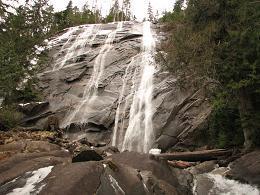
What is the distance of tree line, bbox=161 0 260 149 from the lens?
14422 mm

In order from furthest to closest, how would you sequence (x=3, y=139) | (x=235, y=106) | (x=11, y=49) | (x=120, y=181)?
(x=11, y=49) < (x=235, y=106) < (x=3, y=139) < (x=120, y=181)

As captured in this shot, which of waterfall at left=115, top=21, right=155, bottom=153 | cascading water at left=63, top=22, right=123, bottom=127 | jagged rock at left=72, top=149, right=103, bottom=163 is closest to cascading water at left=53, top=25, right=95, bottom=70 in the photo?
cascading water at left=63, top=22, right=123, bottom=127

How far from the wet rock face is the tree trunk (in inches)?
155

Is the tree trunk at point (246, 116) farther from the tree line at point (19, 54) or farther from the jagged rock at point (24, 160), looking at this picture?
the tree line at point (19, 54)

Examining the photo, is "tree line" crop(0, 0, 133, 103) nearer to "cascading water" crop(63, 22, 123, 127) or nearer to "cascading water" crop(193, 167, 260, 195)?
"cascading water" crop(63, 22, 123, 127)

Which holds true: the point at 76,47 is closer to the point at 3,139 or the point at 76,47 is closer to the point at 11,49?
the point at 11,49

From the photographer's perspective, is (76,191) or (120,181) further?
(120,181)

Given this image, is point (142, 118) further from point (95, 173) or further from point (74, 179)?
point (74, 179)

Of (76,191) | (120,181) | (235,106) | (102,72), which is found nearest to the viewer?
(76,191)

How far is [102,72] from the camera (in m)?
27.5

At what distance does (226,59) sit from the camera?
15305 mm

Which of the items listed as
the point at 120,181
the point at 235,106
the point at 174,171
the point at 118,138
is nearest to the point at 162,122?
the point at 118,138

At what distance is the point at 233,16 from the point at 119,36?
19.1m

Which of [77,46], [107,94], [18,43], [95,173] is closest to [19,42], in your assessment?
[18,43]
